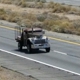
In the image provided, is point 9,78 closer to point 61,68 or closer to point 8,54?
point 61,68

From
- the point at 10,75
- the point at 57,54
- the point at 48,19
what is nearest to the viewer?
the point at 10,75

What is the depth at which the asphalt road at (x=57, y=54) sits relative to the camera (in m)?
22.5

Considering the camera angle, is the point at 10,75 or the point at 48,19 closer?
the point at 10,75

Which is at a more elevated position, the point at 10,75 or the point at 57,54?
the point at 10,75

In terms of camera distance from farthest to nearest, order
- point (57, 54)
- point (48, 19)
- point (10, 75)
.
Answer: point (48, 19)
point (57, 54)
point (10, 75)

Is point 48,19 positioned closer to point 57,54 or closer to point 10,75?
point 57,54

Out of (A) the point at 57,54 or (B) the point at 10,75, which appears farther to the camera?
(A) the point at 57,54

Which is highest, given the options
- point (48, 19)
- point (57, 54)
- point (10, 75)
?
point (10, 75)

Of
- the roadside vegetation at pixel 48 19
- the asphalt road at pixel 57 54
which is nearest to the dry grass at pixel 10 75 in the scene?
the asphalt road at pixel 57 54

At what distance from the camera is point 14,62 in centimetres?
2341

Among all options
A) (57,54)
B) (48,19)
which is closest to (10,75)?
(57,54)

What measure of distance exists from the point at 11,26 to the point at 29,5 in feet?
73.5

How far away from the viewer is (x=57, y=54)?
2675cm

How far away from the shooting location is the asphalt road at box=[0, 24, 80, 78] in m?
22.5
